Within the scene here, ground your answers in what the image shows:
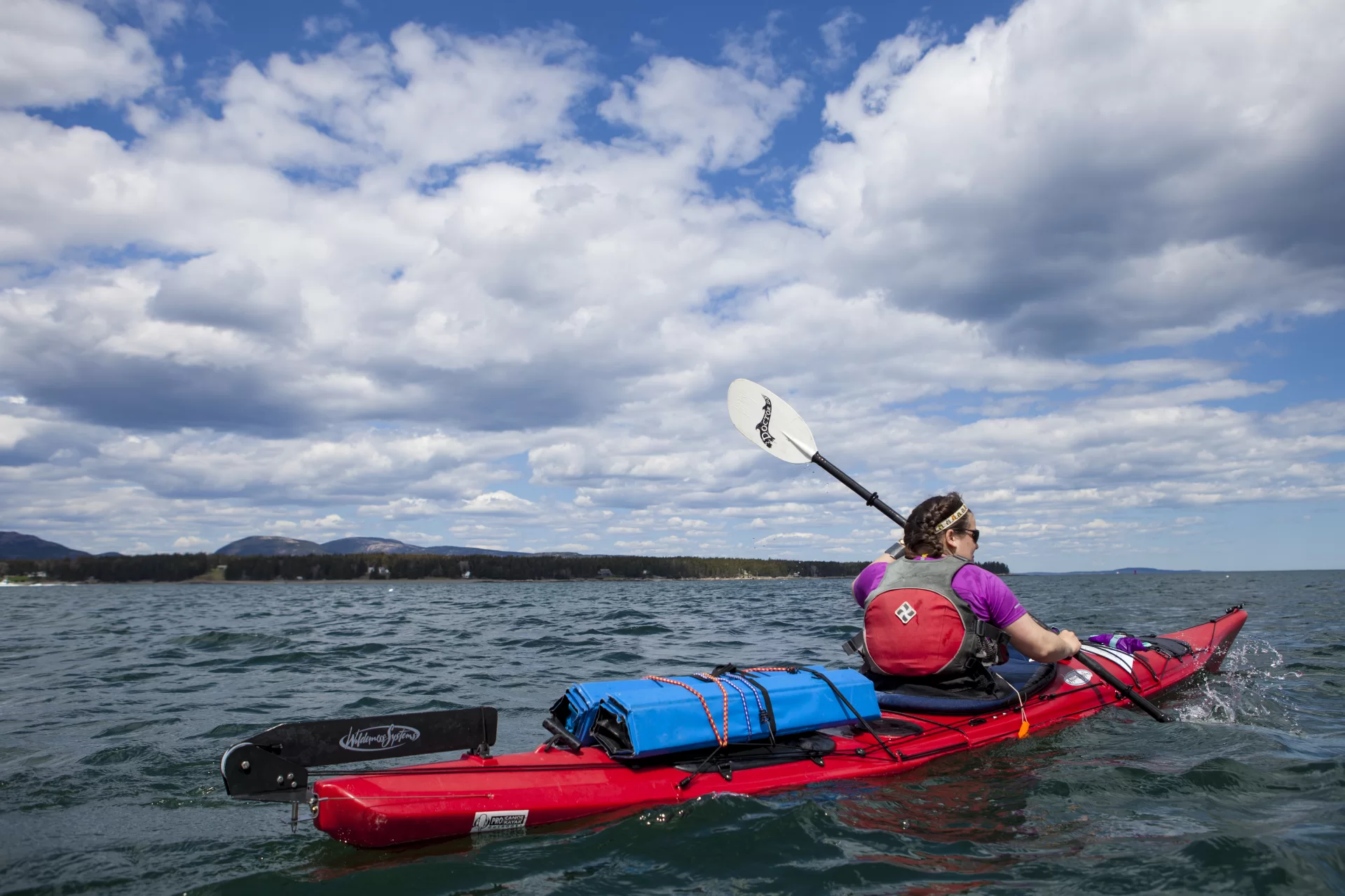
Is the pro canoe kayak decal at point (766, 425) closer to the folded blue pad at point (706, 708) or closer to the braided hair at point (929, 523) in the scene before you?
the braided hair at point (929, 523)

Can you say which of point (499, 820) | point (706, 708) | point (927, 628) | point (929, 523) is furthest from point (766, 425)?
point (499, 820)

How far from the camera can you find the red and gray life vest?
5.61m

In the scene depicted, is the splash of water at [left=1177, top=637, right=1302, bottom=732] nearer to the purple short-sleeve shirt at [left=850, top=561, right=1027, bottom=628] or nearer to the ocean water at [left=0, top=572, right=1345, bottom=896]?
the ocean water at [left=0, top=572, right=1345, bottom=896]

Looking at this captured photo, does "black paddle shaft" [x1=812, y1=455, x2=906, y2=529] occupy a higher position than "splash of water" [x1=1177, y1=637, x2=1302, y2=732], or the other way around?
"black paddle shaft" [x1=812, y1=455, x2=906, y2=529]

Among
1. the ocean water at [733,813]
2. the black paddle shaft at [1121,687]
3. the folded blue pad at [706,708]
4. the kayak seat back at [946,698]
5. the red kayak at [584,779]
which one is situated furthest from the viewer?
the black paddle shaft at [1121,687]

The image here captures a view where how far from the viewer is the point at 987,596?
5488 mm

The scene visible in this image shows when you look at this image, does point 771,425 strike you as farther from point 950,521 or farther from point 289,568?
point 289,568

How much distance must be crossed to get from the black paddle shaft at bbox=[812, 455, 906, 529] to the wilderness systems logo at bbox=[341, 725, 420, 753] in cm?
578

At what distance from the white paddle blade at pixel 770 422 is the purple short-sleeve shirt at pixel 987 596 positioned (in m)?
4.03

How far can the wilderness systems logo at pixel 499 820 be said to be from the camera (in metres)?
4.09

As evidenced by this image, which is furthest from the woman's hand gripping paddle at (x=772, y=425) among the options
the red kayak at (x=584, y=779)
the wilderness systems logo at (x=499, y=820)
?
the wilderness systems logo at (x=499, y=820)

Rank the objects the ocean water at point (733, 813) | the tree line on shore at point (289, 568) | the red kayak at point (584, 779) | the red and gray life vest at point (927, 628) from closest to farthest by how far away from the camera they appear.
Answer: the ocean water at point (733, 813) < the red kayak at point (584, 779) < the red and gray life vest at point (927, 628) < the tree line on shore at point (289, 568)

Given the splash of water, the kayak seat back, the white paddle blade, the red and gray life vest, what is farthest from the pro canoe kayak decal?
the splash of water

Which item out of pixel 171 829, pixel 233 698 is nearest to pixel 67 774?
pixel 171 829
